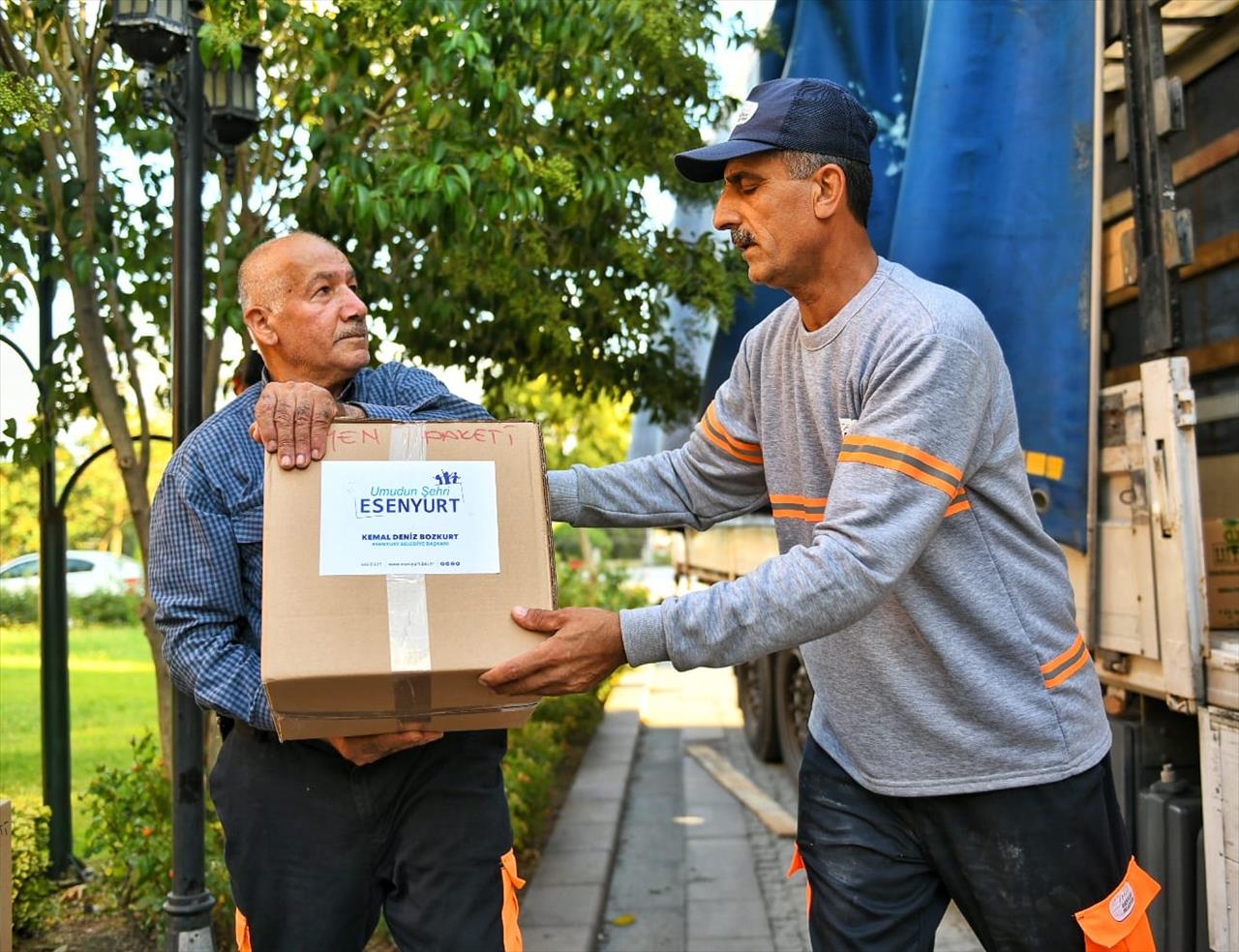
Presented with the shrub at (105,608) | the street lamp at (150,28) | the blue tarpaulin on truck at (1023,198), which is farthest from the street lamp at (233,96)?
the shrub at (105,608)

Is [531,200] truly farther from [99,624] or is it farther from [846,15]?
[99,624]

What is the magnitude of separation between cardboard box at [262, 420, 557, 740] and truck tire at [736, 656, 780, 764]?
5.67m

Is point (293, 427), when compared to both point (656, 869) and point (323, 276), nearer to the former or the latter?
point (323, 276)

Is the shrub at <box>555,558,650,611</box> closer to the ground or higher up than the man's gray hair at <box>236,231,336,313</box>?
closer to the ground

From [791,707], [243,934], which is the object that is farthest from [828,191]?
[791,707]

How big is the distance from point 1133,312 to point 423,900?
3.29 metres

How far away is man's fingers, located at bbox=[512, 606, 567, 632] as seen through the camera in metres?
Result: 2.10

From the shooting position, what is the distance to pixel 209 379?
4973 millimetres

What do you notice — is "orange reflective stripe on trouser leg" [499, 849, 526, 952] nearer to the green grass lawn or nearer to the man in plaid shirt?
the man in plaid shirt

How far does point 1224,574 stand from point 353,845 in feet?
8.24

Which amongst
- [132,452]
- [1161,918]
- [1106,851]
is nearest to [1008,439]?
[1106,851]

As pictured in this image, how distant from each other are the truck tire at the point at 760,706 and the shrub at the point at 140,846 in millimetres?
3818

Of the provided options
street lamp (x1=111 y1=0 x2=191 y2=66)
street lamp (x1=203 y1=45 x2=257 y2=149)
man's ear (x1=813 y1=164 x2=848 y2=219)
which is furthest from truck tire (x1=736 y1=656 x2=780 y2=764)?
man's ear (x1=813 y1=164 x2=848 y2=219)

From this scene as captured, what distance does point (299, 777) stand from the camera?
2.45 m
